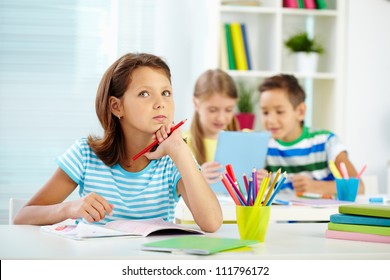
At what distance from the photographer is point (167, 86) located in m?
1.94

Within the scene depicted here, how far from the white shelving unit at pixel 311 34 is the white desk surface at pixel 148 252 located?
2.67 m

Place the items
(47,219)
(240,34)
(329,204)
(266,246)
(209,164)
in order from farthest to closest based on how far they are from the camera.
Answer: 1. (240,34)
2. (209,164)
3. (329,204)
4. (47,219)
5. (266,246)

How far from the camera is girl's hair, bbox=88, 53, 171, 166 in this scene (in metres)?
1.99

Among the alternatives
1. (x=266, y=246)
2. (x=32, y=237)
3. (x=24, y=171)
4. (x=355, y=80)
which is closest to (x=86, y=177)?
(x=32, y=237)

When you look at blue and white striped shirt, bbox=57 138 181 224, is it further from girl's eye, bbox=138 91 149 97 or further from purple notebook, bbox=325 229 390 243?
purple notebook, bbox=325 229 390 243

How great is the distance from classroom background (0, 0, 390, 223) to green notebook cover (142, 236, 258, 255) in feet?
9.01

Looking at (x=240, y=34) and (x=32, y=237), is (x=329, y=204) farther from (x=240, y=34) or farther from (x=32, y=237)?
(x=240, y=34)

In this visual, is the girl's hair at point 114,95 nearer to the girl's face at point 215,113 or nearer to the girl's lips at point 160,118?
the girl's lips at point 160,118

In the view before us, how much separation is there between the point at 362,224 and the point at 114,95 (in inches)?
32.4

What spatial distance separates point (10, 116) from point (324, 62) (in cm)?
199

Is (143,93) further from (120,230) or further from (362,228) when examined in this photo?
(362,228)

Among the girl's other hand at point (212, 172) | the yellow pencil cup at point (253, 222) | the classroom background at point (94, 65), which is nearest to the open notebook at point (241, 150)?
the girl's other hand at point (212, 172)

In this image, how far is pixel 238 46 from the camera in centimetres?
418

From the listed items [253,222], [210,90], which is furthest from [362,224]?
[210,90]
